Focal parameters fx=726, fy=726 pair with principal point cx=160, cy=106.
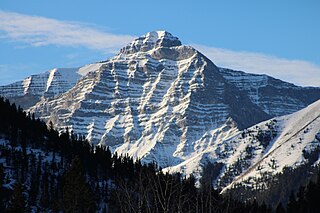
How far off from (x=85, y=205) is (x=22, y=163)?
54.1 meters

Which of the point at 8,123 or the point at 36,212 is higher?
the point at 8,123

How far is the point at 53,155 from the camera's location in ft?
619

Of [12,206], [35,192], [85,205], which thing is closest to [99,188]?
[35,192]

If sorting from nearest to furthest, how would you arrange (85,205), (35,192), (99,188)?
(85,205) < (35,192) < (99,188)

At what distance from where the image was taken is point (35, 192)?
151000 mm

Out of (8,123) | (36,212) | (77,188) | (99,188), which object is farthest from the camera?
(8,123)

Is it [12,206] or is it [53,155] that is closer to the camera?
[12,206]

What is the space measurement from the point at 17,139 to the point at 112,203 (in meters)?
41.6

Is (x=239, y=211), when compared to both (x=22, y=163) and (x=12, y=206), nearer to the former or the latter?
(x=22, y=163)

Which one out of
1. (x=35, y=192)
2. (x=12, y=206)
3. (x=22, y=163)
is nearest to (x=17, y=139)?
(x=22, y=163)

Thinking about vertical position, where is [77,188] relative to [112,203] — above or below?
above

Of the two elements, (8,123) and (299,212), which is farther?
(8,123)

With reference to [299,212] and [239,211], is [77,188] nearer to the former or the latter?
[299,212]

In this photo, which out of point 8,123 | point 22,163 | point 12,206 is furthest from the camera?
point 8,123
